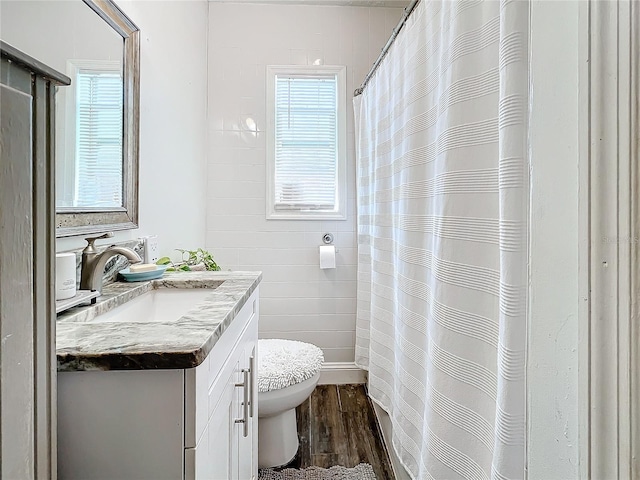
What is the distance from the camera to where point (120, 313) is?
1.17m

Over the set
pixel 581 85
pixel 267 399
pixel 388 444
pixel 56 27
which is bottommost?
pixel 388 444

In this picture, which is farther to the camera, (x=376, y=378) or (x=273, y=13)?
(x=273, y=13)

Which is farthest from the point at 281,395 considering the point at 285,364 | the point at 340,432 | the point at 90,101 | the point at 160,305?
the point at 90,101

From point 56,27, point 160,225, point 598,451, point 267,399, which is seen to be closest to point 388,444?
point 267,399

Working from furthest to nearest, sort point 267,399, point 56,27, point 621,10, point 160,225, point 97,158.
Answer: point 160,225
point 267,399
point 97,158
point 56,27
point 621,10

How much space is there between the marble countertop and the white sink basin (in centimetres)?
12

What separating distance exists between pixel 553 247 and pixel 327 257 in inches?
85.0

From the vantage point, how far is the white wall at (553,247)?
17.9 inches

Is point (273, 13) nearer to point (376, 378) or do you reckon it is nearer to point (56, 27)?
point (56, 27)

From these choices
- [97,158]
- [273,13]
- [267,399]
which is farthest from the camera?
[273,13]

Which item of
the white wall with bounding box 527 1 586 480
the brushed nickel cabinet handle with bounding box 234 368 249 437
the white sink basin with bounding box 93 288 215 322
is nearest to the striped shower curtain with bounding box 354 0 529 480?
the white wall with bounding box 527 1 586 480

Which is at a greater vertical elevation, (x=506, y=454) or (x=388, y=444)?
(x=506, y=454)

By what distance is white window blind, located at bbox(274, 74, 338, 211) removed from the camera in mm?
2729

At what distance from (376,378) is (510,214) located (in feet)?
4.68
